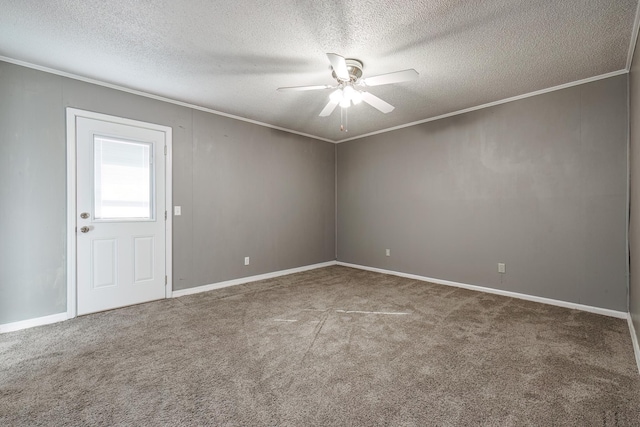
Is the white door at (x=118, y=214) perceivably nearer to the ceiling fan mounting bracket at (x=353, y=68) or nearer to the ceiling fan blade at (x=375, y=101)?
the ceiling fan mounting bracket at (x=353, y=68)

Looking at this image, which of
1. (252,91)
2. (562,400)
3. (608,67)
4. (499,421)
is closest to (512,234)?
(608,67)

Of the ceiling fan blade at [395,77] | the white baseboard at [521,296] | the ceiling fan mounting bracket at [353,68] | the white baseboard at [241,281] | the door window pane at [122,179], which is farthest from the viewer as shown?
the white baseboard at [241,281]

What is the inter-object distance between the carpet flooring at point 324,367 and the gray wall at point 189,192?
2.53 feet

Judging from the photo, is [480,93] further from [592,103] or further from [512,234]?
[512,234]

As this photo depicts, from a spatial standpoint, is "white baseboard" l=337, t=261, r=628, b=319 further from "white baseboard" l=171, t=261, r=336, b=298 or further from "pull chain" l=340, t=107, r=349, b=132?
"pull chain" l=340, t=107, r=349, b=132

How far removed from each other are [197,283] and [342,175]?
3.34 meters

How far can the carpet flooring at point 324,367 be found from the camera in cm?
164

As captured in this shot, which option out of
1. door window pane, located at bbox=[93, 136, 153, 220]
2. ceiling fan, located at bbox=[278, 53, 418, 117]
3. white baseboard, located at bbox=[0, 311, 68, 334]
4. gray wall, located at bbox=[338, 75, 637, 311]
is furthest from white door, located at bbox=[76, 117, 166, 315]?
gray wall, located at bbox=[338, 75, 637, 311]

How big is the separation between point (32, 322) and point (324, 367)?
2966 mm

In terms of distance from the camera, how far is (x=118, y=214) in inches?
134

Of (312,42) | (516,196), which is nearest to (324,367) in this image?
(312,42)

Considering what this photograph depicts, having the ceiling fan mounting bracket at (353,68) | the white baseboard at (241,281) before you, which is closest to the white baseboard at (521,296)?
the white baseboard at (241,281)

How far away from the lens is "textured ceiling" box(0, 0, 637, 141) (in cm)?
209

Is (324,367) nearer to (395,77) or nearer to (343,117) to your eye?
(395,77)
